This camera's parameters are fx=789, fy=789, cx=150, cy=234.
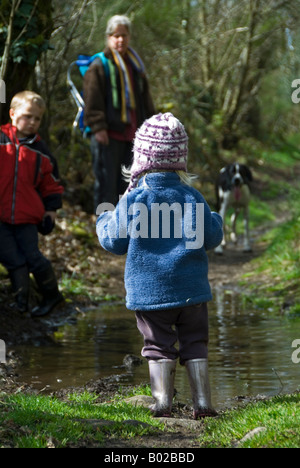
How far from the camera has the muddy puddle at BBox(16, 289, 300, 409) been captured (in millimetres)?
5164

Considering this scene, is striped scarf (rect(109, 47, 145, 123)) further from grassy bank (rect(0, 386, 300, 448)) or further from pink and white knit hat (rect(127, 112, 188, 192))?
grassy bank (rect(0, 386, 300, 448))

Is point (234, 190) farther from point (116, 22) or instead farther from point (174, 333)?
point (174, 333)

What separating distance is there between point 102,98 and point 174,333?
4.55 metres

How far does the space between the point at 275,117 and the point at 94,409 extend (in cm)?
2634

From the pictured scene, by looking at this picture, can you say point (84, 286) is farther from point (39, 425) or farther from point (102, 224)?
point (39, 425)

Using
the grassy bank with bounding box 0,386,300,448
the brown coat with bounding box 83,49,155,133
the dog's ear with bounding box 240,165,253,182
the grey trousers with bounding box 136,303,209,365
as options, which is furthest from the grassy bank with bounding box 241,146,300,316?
the grassy bank with bounding box 0,386,300,448

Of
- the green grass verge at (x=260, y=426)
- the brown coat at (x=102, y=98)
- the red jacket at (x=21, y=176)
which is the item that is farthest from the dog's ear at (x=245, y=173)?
the green grass verge at (x=260, y=426)


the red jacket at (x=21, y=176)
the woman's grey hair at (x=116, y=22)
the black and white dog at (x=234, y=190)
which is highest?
the woman's grey hair at (x=116, y=22)

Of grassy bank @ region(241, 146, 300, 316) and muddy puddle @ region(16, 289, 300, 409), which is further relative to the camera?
grassy bank @ region(241, 146, 300, 316)

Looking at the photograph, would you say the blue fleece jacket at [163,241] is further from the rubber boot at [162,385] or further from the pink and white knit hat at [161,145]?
the rubber boot at [162,385]

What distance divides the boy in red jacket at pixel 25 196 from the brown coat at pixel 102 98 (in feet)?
5.58

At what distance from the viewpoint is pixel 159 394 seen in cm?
432

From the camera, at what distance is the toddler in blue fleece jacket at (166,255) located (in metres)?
4.34

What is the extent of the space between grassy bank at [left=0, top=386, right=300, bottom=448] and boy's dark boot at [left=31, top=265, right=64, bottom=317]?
243cm
